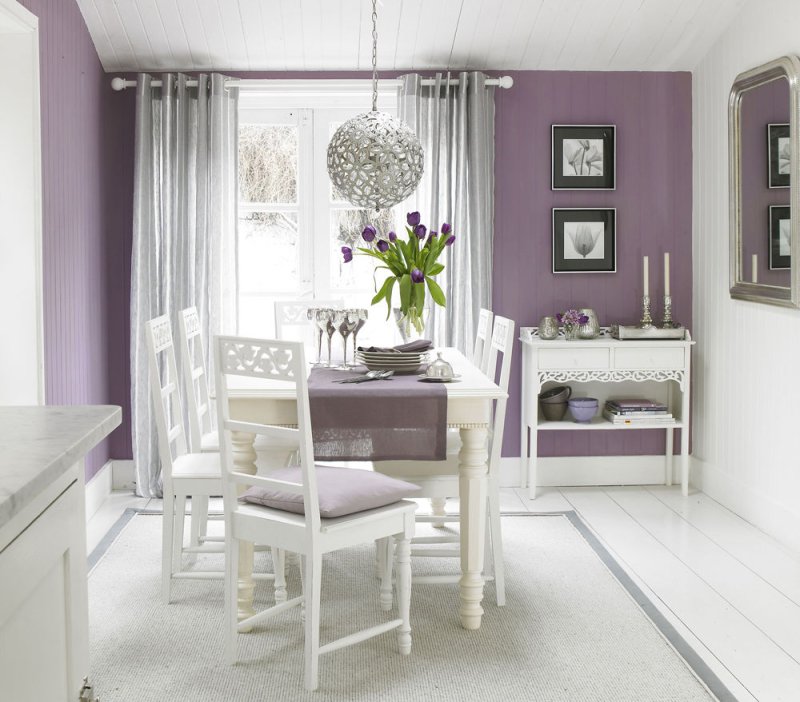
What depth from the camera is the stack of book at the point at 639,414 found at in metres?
4.82

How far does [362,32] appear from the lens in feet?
15.1

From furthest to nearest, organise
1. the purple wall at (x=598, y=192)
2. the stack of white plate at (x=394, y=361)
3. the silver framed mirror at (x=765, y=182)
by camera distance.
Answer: the purple wall at (x=598, y=192) < the silver framed mirror at (x=765, y=182) < the stack of white plate at (x=394, y=361)

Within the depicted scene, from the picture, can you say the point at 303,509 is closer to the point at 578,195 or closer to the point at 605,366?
the point at 605,366

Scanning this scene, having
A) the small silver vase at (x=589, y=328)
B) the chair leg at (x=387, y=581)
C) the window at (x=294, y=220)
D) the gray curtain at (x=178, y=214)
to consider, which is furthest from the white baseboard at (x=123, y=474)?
the small silver vase at (x=589, y=328)

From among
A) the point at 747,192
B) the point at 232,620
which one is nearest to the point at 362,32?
the point at 747,192

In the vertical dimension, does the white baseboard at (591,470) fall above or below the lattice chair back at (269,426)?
below

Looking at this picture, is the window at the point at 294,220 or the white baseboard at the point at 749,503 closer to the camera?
the white baseboard at the point at 749,503

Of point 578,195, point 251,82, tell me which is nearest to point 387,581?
point 578,195

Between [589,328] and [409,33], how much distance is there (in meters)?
1.71

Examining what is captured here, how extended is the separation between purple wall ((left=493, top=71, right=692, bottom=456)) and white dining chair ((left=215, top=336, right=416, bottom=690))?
2.35m

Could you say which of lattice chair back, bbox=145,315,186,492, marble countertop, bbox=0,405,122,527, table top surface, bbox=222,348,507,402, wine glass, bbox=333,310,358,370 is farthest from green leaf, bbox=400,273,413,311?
marble countertop, bbox=0,405,122,527

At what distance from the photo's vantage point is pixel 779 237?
13.1ft

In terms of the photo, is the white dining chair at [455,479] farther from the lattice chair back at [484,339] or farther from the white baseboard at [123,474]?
the white baseboard at [123,474]

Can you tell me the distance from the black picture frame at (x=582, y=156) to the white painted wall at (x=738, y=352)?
46cm
